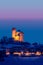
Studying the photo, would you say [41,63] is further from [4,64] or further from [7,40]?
[7,40]

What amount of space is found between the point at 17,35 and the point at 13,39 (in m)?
3.03

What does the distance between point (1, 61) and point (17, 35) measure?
42.9 m

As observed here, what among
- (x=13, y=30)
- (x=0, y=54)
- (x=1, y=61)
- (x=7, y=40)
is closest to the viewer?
(x=1, y=61)

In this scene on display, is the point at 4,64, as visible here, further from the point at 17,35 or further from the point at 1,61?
the point at 17,35

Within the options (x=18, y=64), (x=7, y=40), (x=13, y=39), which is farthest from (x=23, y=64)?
(x=13, y=39)

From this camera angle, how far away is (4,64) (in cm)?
2109

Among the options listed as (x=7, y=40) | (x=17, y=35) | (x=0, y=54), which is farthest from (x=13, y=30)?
(x=0, y=54)

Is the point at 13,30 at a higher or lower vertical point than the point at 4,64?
higher

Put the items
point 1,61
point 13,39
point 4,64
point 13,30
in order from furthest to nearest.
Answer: point 13,30
point 13,39
point 1,61
point 4,64

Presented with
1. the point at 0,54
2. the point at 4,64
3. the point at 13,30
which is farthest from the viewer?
the point at 13,30

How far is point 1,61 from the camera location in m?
22.5

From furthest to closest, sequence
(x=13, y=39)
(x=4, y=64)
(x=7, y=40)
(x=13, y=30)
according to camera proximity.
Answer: (x=13, y=30)
(x=13, y=39)
(x=7, y=40)
(x=4, y=64)

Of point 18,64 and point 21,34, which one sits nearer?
point 18,64

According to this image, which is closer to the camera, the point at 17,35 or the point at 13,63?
the point at 13,63
